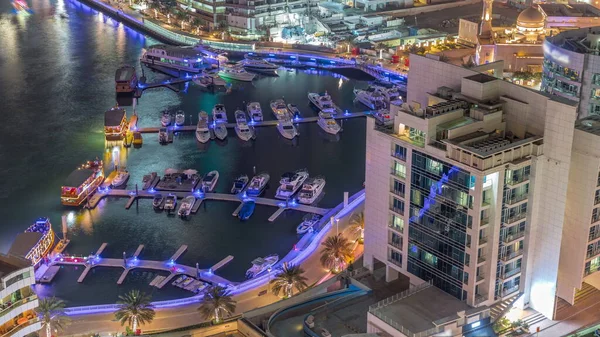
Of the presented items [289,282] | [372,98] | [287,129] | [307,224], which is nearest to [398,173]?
[289,282]

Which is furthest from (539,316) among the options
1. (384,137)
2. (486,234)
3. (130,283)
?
(130,283)

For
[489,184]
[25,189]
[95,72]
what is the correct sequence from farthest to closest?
[95,72]
[25,189]
[489,184]

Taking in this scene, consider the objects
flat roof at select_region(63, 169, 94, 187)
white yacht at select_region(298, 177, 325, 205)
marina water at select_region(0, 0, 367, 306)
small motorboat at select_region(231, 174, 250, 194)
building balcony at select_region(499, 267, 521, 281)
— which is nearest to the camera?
building balcony at select_region(499, 267, 521, 281)

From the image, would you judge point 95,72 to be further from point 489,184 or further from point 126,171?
point 489,184

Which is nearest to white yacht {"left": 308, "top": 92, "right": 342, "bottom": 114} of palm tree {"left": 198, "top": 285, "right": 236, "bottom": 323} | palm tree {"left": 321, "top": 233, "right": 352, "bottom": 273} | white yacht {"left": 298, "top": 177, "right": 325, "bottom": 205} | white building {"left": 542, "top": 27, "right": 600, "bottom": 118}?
white yacht {"left": 298, "top": 177, "right": 325, "bottom": 205}

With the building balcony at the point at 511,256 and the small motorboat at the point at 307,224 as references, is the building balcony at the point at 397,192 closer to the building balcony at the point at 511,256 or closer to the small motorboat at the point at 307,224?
the building balcony at the point at 511,256

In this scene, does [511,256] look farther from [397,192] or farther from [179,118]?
[179,118]

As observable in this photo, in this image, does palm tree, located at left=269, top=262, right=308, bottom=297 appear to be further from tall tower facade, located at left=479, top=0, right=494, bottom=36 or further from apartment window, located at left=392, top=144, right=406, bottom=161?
tall tower facade, located at left=479, top=0, right=494, bottom=36
